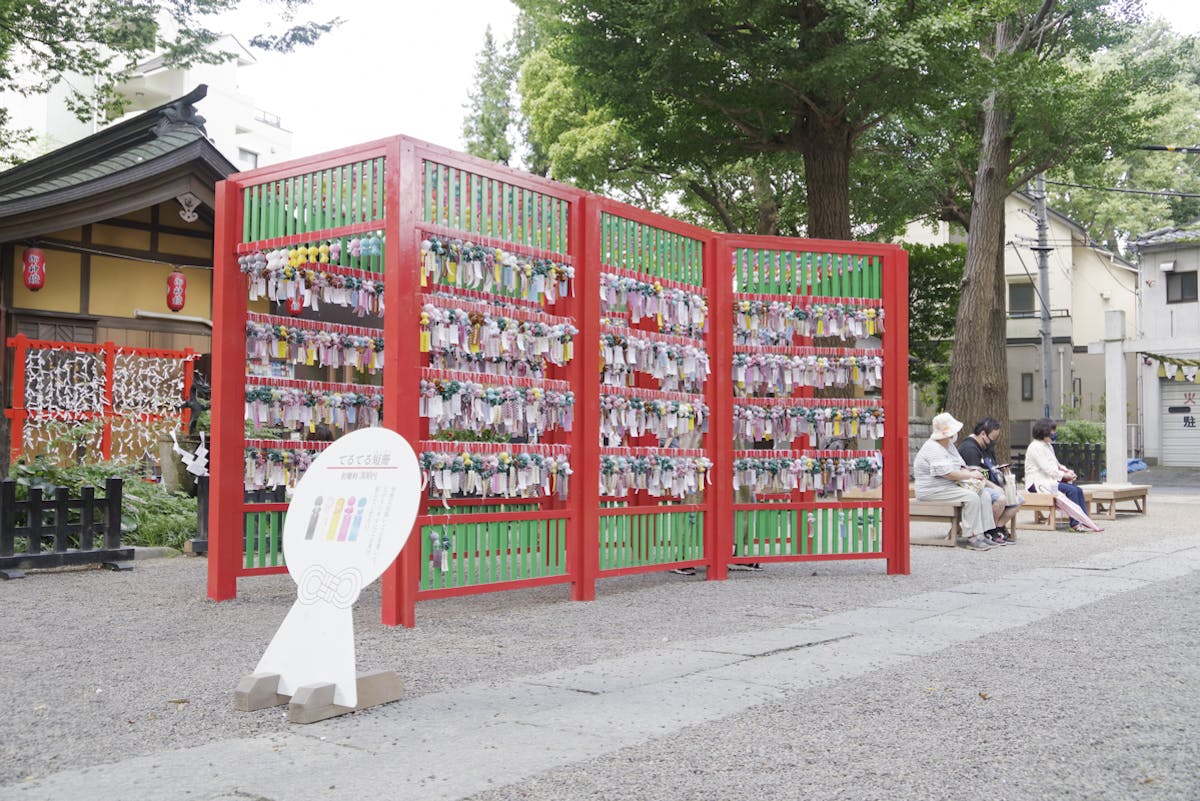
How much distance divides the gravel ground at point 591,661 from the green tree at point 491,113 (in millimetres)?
32211

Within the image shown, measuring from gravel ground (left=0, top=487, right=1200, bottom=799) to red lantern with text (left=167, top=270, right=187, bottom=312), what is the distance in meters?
6.45

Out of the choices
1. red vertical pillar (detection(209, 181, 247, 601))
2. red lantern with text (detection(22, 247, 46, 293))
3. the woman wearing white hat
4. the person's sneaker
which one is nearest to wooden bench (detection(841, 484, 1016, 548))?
the woman wearing white hat

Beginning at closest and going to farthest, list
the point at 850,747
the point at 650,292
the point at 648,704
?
the point at 850,747, the point at 648,704, the point at 650,292

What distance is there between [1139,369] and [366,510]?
3568 centimetres

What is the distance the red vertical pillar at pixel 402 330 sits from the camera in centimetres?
695

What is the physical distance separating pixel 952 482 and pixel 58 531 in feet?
29.0

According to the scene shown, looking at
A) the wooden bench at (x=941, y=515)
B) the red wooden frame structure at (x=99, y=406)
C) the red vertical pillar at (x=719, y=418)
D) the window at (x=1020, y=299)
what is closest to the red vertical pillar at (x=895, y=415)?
the red vertical pillar at (x=719, y=418)

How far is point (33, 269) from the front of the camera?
14.2m

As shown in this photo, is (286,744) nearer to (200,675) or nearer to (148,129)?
(200,675)

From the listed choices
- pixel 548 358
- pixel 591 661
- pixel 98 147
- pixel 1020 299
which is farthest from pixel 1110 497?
pixel 1020 299

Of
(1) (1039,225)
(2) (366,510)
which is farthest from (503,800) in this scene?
(1) (1039,225)

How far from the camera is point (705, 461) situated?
364 inches

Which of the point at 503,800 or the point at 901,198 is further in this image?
the point at 901,198

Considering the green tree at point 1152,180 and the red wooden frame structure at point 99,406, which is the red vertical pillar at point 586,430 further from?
the green tree at point 1152,180
